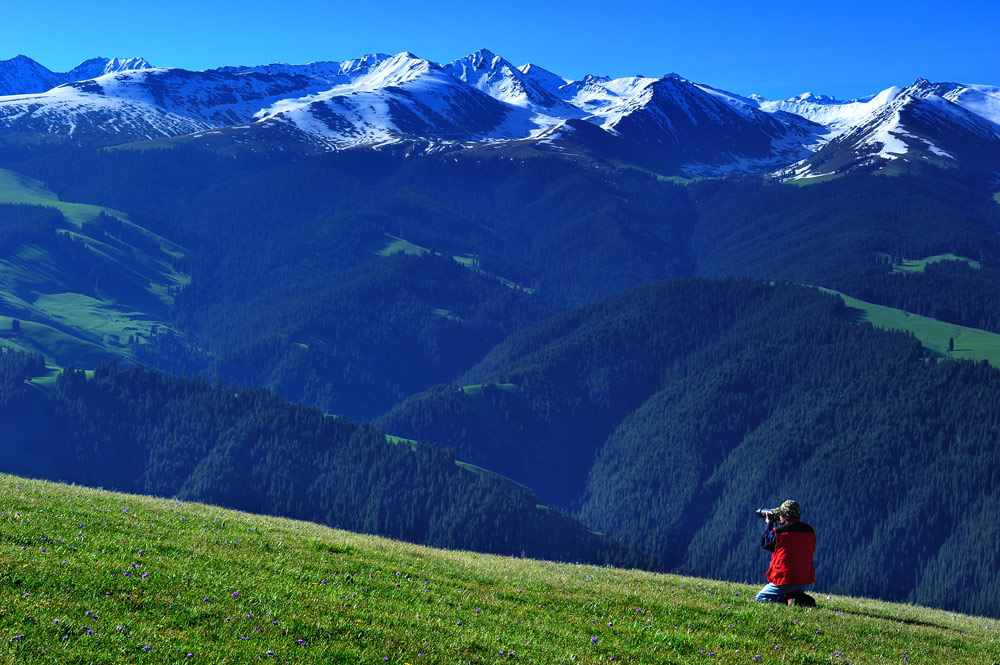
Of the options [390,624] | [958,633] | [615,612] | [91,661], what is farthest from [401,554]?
[958,633]

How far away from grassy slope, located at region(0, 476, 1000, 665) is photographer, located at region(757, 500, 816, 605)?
87 cm

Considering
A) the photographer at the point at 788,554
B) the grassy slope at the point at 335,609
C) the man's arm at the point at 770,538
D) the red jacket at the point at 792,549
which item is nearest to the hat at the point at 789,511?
the photographer at the point at 788,554

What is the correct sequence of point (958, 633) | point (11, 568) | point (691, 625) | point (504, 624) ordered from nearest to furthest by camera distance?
point (11, 568) < point (504, 624) < point (691, 625) < point (958, 633)

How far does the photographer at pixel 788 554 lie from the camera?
2797 cm

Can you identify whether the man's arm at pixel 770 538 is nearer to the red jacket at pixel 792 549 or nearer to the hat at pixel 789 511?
the red jacket at pixel 792 549

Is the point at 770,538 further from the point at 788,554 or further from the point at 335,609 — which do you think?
the point at 335,609

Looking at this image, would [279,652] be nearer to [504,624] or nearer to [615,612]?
[504,624]

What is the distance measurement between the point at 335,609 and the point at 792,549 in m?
14.4

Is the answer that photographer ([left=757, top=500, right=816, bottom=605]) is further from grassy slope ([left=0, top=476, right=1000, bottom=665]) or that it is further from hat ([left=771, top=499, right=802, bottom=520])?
grassy slope ([left=0, top=476, right=1000, bottom=665])

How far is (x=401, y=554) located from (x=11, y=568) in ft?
43.1

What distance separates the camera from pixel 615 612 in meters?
24.8

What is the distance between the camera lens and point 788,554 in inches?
1110

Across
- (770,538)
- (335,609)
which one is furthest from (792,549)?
(335,609)

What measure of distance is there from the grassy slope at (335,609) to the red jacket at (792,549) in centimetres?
121
